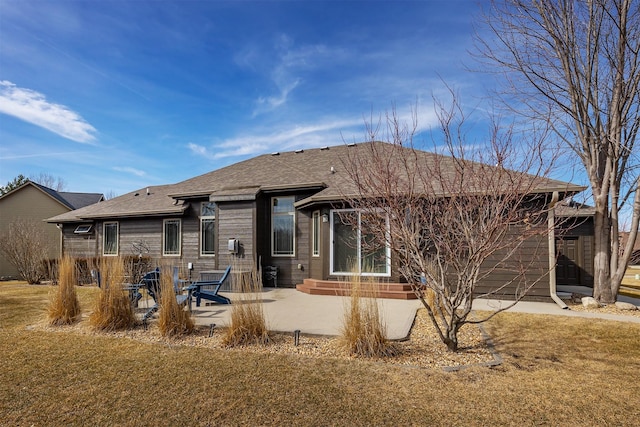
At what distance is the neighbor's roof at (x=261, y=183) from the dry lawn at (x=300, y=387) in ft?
16.6

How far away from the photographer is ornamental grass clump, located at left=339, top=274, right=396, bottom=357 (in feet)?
13.8

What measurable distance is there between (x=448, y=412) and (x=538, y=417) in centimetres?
73

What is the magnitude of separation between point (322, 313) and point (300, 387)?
329cm

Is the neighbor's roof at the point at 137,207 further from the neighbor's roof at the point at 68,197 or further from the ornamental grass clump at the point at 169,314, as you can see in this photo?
the ornamental grass clump at the point at 169,314

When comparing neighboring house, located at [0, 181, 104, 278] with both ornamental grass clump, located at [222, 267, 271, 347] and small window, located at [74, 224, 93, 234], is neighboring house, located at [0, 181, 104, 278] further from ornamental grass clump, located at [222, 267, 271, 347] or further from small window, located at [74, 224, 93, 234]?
ornamental grass clump, located at [222, 267, 271, 347]

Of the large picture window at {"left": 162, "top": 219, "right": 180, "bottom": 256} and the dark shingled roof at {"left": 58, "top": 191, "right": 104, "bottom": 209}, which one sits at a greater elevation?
the dark shingled roof at {"left": 58, "top": 191, "right": 104, "bottom": 209}

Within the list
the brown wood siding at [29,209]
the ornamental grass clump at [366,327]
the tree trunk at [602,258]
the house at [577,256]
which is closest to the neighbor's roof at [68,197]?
the brown wood siding at [29,209]

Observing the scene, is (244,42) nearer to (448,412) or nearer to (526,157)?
(526,157)

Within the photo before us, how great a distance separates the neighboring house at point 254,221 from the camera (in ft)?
30.8

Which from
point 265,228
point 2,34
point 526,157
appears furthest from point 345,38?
point 2,34

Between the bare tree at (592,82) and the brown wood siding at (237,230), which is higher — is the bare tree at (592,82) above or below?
above

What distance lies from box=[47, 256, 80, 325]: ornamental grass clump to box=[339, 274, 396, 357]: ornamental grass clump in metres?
5.08

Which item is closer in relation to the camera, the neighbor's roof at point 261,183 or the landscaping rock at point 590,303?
the landscaping rock at point 590,303

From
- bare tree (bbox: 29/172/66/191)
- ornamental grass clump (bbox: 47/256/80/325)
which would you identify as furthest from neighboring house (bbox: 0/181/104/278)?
bare tree (bbox: 29/172/66/191)
